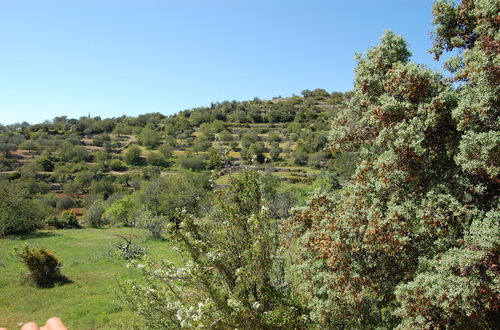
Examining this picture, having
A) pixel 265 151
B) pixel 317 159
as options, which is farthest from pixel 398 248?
pixel 265 151

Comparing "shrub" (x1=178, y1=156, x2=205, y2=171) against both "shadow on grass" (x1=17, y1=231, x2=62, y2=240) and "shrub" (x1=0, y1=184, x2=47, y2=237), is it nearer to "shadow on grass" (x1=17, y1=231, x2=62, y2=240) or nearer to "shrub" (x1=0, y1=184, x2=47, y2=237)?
"shrub" (x1=0, y1=184, x2=47, y2=237)

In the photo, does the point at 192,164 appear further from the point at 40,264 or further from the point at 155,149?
the point at 40,264

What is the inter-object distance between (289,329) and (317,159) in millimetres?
84955

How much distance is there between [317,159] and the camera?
297 ft

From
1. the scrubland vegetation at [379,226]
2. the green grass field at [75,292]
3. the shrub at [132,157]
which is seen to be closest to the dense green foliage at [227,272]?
the scrubland vegetation at [379,226]

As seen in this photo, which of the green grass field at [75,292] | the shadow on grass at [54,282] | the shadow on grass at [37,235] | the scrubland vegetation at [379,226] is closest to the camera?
the scrubland vegetation at [379,226]

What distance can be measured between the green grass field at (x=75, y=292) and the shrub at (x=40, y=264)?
0.61 m

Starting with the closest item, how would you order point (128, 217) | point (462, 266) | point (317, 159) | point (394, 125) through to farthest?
point (462, 266), point (394, 125), point (128, 217), point (317, 159)

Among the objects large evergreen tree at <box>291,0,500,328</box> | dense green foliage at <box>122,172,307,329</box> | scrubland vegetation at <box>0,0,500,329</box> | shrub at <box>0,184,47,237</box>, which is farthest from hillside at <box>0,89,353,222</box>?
dense green foliage at <box>122,172,307,329</box>

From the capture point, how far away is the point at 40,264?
2128 cm

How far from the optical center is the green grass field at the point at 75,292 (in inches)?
645

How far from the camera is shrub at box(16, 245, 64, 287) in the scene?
21.0 m

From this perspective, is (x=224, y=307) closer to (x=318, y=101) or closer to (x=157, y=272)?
(x=157, y=272)

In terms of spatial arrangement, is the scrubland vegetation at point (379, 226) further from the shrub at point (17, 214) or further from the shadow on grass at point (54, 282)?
the shrub at point (17, 214)
